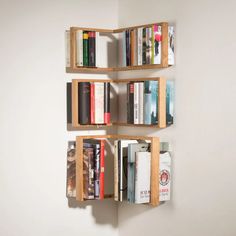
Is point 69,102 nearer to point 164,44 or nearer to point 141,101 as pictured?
point 141,101

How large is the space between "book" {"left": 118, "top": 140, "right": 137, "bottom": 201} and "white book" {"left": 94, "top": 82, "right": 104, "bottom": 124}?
227 millimetres

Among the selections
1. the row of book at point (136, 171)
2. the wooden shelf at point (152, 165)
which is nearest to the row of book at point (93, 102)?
the wooden shelf at point (152, 165)

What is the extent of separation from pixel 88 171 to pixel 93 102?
0.41m

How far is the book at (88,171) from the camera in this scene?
10.3 feet

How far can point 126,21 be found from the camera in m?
3.35

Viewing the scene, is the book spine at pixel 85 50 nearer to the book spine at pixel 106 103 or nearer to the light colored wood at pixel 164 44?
the book spine at pixel 106 103
